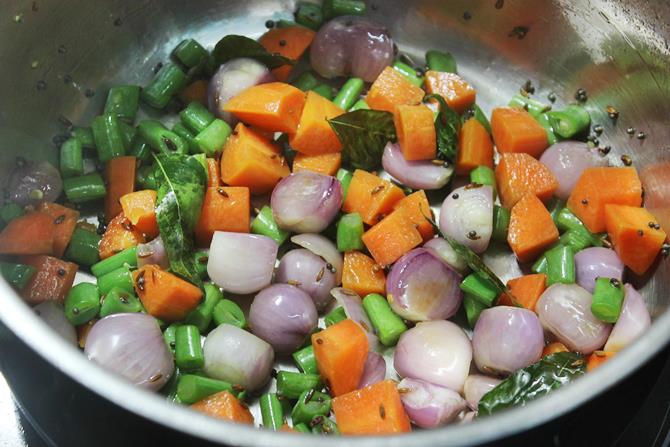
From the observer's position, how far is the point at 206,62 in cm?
202

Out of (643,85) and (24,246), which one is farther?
(643,85)

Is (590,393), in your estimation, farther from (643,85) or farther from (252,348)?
(643,85)

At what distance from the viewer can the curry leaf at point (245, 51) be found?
1916 mm

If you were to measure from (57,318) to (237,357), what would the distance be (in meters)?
0.39

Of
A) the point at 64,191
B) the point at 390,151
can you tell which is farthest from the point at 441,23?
the point at 64,191

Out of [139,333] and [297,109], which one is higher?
[297,109]

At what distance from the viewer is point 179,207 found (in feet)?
5.38

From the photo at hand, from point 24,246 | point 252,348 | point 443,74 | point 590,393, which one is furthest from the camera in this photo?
point 443,74

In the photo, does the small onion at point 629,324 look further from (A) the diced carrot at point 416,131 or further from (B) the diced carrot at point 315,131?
(B) the diced carrot at point 315,131

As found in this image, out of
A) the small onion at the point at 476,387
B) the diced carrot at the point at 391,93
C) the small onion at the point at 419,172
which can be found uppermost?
the diced carrot at the point at 391,93

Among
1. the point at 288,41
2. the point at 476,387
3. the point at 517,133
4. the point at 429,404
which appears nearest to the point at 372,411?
the point at 429,404

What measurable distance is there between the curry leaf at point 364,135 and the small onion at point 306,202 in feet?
0.46

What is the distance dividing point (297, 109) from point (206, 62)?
34 cm

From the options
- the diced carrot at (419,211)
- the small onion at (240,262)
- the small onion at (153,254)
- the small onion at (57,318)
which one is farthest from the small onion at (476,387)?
the small onion at (57,318)
